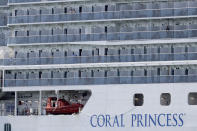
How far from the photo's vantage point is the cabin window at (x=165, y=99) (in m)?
42.5

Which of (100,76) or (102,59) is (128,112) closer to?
(100,76)

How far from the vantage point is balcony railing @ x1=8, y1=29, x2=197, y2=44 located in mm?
43062

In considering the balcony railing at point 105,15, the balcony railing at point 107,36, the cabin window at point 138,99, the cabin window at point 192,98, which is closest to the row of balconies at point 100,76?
the cabin window at point 138,99

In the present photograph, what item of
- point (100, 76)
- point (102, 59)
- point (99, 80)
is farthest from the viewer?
point (102, 59)

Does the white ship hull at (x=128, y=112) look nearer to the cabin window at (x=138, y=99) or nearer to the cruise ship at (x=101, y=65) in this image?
the cruise ship at (x=101, y=65)

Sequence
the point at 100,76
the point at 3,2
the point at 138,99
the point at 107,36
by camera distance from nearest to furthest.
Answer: the point at 138,99, the point at 100,76, the point at 107,36, the point at 3,2

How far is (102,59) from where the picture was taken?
44.4 metres

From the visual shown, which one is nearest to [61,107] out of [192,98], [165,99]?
[165,99]

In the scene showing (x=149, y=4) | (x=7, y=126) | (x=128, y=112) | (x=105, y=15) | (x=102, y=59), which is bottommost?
(x=7, y=126)

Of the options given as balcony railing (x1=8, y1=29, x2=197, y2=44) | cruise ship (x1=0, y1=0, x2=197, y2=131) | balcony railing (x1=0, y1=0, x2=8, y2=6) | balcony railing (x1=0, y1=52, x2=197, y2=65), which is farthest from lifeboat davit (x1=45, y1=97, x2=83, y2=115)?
balcony railing (x1=0, y1=0, x2=8, y2=6)

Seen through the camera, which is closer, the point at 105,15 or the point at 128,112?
the point at 128,112

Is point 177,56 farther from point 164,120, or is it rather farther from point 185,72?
point 164,120

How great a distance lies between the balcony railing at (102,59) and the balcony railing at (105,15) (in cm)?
273

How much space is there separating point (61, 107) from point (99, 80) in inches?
129
